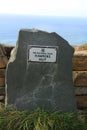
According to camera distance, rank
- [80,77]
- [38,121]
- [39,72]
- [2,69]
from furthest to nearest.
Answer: [80,77] < [2,69] < [39,72] < [38,121]

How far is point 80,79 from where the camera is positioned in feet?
26.4

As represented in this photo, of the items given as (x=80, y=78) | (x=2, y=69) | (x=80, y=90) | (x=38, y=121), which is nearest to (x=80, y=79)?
(x=80, y=78)

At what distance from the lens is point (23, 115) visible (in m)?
7.12

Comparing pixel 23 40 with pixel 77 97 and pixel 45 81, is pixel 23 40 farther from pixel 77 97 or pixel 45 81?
pixel 77 97

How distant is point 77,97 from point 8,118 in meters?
1.45

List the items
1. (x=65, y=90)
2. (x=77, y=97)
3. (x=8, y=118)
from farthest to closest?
(x=77, y=97) → (x=65, y=90) → (x=8, y=118)

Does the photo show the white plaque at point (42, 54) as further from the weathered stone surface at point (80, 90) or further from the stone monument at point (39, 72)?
the weathered stone surface at point (80, 90)

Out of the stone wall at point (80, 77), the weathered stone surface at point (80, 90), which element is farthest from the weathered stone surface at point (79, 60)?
the weathered stone surface at point (80, 90)

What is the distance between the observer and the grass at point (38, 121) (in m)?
6.95

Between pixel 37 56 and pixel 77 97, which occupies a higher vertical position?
pixel 37 56

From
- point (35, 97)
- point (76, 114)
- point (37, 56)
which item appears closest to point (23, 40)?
point (37, 56)

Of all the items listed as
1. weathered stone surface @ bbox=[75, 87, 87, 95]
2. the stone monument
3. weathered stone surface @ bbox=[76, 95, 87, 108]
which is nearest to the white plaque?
the stone monument

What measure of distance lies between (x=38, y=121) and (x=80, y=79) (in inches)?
54.4

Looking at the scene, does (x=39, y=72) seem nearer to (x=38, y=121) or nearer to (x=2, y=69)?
(x=2, y=69)
